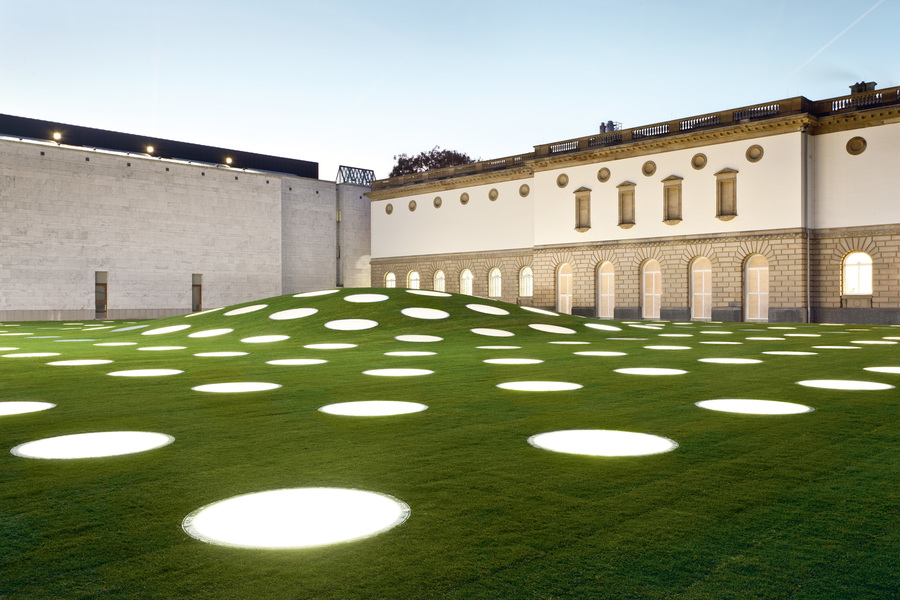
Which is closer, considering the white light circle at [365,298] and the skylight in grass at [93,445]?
the skylight in grass at [93,445]

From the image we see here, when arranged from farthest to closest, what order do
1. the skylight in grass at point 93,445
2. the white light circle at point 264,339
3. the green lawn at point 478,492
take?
1. the white light circle at point 264,339
2. the skylight in grass at point 93,445
3. the green lawn at point 478,492

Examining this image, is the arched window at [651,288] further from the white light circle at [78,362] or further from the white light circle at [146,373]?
the white light circle at [146,373]

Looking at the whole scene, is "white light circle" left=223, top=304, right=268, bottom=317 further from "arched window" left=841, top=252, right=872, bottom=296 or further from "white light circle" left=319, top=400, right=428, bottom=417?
"arched window" left=841, top=252, right=872, bottom=296

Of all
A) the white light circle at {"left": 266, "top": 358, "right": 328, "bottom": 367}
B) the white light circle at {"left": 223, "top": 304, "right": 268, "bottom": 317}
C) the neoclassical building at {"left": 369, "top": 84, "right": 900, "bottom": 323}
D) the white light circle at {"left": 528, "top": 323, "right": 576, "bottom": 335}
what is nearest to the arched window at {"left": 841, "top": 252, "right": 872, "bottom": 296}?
the neoclassical building at {"left": 369, "top": 84, "right": 900, "bottom": 323}

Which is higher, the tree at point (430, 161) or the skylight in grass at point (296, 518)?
the tree at point (430, 161)

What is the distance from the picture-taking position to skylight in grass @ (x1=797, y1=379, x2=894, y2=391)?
7227mm

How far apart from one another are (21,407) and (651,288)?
126ft

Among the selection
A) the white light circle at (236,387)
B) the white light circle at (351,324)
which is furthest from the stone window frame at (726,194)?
the white light circle at (236,387)

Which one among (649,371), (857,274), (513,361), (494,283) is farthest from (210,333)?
(494,283)

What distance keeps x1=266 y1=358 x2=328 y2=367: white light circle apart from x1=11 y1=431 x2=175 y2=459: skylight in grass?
5280 millimetres

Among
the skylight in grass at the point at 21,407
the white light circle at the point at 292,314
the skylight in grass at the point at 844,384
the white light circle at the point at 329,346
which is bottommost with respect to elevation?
the white light circle at the point at 329,346

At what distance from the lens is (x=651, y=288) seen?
134ft

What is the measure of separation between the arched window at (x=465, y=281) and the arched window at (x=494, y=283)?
76.4 inches

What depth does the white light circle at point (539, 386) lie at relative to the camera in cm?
721
